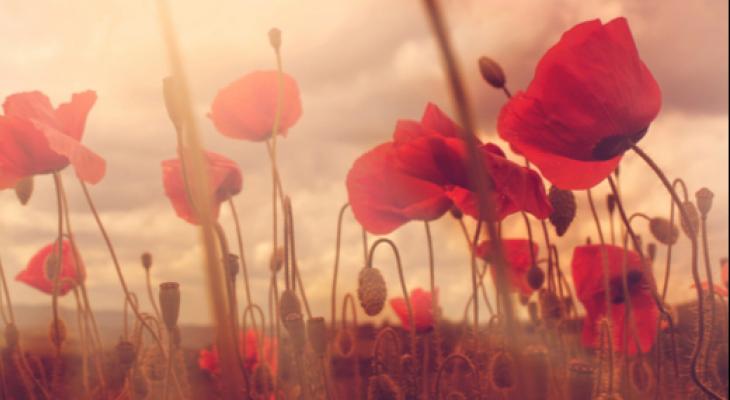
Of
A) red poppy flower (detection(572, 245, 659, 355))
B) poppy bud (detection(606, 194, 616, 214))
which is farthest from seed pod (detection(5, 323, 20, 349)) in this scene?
poppy bud (detection(606, 194, 616, 214))

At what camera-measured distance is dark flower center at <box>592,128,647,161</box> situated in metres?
0.71

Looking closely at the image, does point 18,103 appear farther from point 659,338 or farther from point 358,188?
point 659,338

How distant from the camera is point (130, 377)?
2.96 feet

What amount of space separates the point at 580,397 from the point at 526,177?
0.45m

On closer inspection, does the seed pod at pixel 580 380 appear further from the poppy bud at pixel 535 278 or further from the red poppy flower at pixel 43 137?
the red poppy flower at pixel 43 137

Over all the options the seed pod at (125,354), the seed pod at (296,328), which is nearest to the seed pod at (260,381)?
the seed pod at (125,354)

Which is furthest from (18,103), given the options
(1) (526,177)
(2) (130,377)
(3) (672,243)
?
(3) (672,243)

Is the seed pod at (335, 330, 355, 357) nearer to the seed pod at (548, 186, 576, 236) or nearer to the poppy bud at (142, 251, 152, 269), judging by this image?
the poppy bud at (142, 251, 152, 269)

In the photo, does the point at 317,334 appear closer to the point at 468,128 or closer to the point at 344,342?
the point at 344,342

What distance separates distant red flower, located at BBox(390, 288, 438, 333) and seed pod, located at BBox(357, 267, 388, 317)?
10.7 inches

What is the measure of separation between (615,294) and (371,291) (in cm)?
40

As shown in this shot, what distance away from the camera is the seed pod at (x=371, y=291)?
85 centimetres

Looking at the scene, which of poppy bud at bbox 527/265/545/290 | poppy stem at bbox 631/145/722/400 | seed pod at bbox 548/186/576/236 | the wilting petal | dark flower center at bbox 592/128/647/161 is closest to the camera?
poppy stem at bbox 631/145/722/400

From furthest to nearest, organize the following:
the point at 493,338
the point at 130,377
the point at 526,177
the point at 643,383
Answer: the point at 643,383 → the point at 493,338 → the point at 130,377 → the point at 526,177
